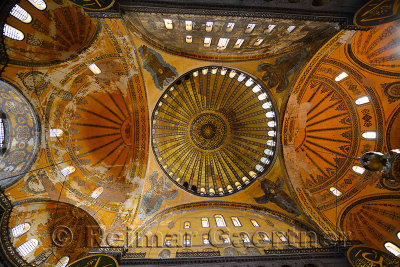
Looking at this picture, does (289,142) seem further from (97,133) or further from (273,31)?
(97,133)

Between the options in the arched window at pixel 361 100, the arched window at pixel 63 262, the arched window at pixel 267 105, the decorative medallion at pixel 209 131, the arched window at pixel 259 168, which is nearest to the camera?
the arched window at pixel 63 262

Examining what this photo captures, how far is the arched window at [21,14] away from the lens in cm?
752

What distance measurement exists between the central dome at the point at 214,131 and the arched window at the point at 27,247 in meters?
8.63

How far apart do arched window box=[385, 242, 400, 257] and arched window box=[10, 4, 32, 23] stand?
887 inches

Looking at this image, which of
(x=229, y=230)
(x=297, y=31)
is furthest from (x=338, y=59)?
(x=229, y=230)

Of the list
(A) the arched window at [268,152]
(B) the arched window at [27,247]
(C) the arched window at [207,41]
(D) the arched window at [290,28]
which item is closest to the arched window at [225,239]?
(A) the arched window at [268,152]

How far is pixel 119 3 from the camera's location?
754 centimetres

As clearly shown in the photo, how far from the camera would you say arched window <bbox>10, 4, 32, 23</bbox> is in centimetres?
752

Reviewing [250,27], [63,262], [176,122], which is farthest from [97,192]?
[250,27]

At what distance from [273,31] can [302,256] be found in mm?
13271

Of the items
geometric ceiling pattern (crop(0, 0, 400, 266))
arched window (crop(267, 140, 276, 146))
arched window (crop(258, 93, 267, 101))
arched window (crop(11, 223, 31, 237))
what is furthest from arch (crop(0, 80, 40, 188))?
arched window (crop(267, 140, 276, 146))

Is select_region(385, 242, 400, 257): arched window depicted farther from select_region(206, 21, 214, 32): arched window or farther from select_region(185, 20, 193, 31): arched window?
select_region(185, 20, 193, 31): arched window

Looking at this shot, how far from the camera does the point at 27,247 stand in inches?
397

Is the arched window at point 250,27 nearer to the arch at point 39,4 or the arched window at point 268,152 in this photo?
the arched window at point 268,152
